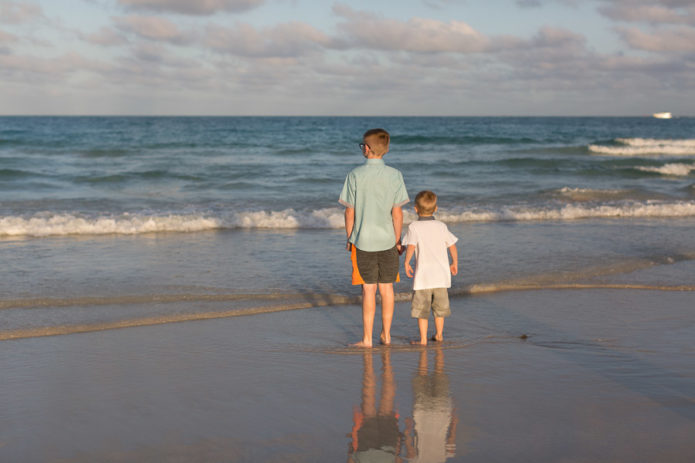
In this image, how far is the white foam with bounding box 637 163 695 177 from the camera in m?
24.7

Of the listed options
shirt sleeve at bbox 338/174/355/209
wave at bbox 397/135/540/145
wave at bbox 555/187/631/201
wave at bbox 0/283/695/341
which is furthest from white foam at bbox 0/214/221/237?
wave at bbox 397/135/540/145

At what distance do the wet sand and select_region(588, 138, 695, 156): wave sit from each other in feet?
97.0

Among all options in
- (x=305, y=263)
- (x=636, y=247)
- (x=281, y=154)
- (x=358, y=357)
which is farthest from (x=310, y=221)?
(x=281, y=154)

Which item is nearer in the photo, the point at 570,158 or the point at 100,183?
the point at 100,183

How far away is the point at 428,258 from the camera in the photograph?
5.39 meters

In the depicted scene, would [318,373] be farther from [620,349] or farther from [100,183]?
[100,183]

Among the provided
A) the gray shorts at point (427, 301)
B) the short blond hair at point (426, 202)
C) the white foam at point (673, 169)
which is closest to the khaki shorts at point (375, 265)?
the gray shorts at point (427, 301)

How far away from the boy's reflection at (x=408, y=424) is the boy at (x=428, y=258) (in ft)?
2.55

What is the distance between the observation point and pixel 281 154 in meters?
31.5

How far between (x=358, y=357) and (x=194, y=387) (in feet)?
4.32

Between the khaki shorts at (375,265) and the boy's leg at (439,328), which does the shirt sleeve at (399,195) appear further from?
the boy's leg at (439,328)

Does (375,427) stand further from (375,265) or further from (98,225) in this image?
(98,225)

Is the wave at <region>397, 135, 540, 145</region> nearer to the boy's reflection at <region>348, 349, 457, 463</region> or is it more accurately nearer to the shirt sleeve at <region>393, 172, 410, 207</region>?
the shirt sleeve at <region>393, 172, 410, 207</region>

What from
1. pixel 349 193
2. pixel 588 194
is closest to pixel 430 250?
pixel 349 193
